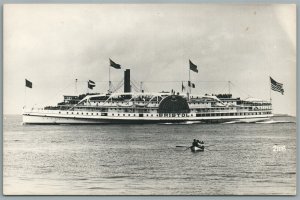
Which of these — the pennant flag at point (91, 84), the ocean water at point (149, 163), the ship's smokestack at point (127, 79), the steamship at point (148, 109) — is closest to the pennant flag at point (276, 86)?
the steamship at point (148, 109)

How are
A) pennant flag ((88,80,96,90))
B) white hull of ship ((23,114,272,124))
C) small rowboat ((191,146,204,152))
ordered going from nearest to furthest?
small rowboat ((191,146,204,152)) < pennant flag ((88,80,96,90)) < white hull of ship ((23,114,272,124))

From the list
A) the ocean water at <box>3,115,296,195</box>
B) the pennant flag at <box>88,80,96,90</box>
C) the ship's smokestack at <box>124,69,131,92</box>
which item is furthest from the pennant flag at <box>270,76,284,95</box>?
the pennant flag at <box>88,80,96,90</box>

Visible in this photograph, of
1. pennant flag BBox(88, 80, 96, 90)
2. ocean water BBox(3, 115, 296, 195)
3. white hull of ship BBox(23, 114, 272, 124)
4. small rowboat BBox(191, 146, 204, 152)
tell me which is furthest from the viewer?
white hull of ship BBox(23, 114, 272, 124)

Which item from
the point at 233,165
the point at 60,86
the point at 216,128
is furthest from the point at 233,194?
the point at 60,86

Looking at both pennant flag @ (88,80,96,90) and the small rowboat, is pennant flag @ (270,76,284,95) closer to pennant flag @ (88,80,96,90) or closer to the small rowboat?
the small rowboat

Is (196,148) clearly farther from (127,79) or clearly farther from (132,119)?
(127,79)

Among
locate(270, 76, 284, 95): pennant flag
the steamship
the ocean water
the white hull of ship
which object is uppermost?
locate(270, 76, 284, 95): pennant flag
